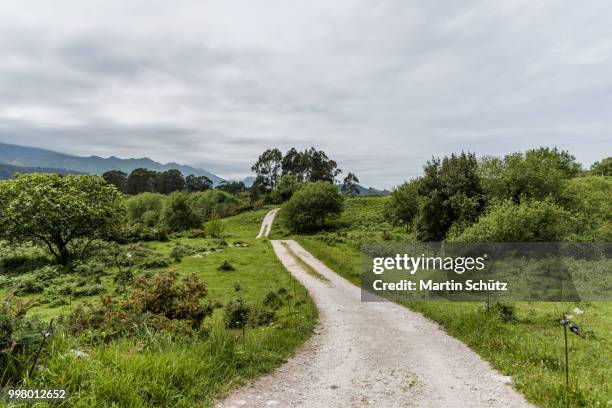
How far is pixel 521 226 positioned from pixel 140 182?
16680 cm

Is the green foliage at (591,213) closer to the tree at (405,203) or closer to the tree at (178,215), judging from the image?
the tree at (405,203)

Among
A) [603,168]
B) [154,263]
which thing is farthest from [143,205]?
[603,168]

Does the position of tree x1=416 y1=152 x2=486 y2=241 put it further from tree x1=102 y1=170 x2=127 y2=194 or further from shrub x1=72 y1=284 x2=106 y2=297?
tree x1=102 y1=170 x2=127 y2=194

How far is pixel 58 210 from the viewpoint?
3869 cm

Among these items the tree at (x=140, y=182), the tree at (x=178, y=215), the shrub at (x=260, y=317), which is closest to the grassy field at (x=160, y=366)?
the shrub at (x=260, y=317)

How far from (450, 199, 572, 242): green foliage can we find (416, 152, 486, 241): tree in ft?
18.9

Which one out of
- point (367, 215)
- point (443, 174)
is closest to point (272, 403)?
point (443, 174)

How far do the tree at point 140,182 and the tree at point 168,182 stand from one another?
7.35ft

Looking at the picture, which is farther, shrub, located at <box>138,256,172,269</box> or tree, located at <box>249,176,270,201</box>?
tree, located at <box>249,176,270,201</box>

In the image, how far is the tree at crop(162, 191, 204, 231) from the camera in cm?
7750

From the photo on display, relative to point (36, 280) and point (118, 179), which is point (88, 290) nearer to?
point (36, 280)

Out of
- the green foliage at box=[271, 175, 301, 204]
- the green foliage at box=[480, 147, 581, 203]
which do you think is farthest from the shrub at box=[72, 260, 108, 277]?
the green foliage at box=[271, 175, 301, 204]

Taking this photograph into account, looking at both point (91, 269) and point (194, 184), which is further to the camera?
point (194, 184)

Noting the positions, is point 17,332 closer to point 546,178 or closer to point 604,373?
point 604,373
